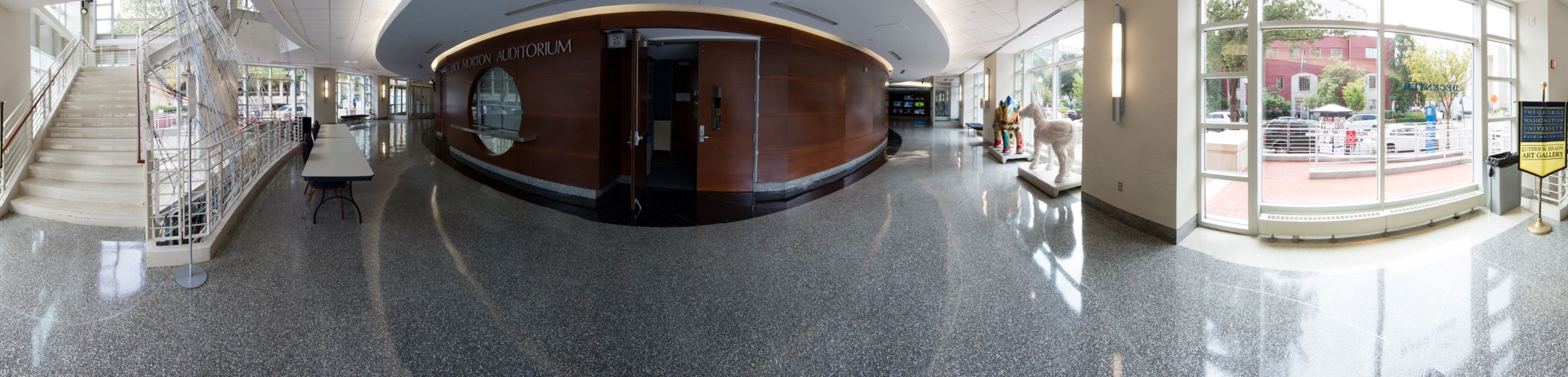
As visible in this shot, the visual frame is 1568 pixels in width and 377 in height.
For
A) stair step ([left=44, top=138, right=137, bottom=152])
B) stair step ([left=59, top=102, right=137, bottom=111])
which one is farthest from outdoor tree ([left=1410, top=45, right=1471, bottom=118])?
stair step ([left=59, top=102, right=137, bottom=111])

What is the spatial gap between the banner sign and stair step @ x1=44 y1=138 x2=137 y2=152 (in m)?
12.9

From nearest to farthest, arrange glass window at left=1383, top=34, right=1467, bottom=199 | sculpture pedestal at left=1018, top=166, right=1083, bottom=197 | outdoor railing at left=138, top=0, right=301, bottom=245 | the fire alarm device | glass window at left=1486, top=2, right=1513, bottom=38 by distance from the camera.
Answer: outdoor railing at left=138, top=0, right=301, bottom=245 < glass window at left=1383, top=34, right=1467, bottom=199 < glass window at left=1486, top=2, right=1513, bottom=38 < the fire alarm device < sculpture pedestal at left=1018, top=166, right=1083, bottom=197

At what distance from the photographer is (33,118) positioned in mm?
6879

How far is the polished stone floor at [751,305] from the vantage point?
2.43m

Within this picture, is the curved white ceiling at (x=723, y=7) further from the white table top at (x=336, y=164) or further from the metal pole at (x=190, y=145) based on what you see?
the metal pole at (x=190, y=145)

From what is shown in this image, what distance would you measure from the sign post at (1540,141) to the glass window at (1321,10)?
1.78m

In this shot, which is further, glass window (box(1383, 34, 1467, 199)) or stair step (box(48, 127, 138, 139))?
stair step (box(48, 127, 138, 139))

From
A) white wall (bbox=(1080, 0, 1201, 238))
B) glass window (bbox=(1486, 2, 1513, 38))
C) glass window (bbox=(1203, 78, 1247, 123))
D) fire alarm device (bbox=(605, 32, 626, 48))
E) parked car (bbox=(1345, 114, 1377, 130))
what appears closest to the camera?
white wall (bbox=(1080, 0, 1201, 238))

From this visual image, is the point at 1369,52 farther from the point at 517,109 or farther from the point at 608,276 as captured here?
the point at 517,109

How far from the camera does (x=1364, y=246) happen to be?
15.4 feet

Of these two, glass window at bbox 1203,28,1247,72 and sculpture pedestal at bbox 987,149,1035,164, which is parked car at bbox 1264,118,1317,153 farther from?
sculpture pedestal at bbox 987,149,1035,164

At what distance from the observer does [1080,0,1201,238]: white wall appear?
Result: 4785mm

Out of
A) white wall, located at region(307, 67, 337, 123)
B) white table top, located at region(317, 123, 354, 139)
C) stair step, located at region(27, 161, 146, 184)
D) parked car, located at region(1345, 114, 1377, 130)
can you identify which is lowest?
stair step, located at region(27, 161, 146, 184)

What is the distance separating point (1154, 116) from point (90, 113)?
11464mm
